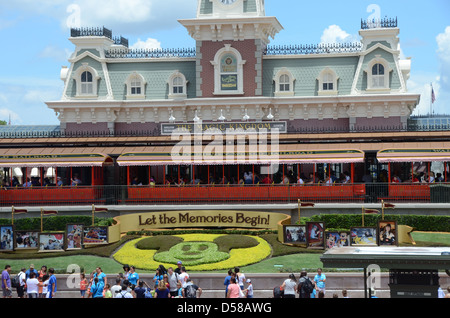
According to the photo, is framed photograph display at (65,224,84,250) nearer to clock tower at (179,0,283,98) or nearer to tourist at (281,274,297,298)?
tourist at (281,274,297,298)

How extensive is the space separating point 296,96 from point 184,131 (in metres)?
7.81

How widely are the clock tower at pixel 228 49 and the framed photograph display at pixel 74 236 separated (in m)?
14.9

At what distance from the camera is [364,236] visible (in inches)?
1233

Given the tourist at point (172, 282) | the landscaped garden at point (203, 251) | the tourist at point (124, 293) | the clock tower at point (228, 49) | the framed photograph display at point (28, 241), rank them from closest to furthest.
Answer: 1. the tourist at point (124, 293)
2. the tourist at point (172, 282)
3. the landscaped garden at point (203, 251)
4. the framed photograph display at point (28, 241)
5. the clock tower at point (228, 49)

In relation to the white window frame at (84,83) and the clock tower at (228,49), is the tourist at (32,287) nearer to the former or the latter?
the clock tower at (228,49)

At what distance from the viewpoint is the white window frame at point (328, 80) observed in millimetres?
44469

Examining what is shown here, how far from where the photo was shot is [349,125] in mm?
44062

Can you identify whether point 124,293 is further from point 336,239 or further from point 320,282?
point 336,239

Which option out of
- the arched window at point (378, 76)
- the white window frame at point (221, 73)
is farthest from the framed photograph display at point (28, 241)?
the arched window at point (378, 76)

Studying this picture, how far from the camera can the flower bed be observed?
1172 inches

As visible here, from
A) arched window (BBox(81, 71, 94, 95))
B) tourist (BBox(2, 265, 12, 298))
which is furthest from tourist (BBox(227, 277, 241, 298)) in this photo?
A: arched window (BBox(81, 71, 94, 95))

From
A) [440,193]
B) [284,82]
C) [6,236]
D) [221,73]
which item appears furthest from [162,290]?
[284,82]
